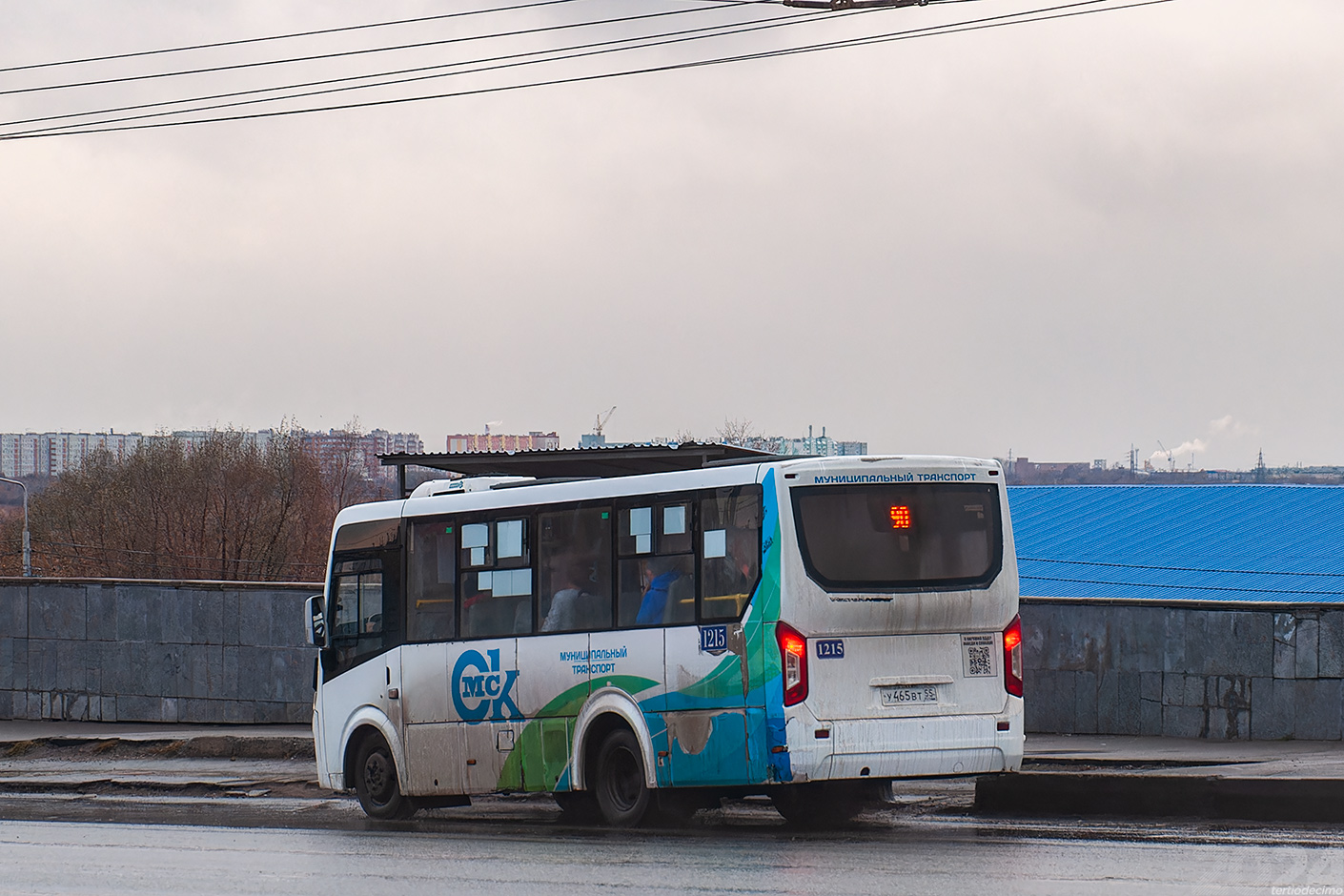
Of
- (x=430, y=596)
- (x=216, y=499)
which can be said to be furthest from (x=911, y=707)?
(x=216, y=499)

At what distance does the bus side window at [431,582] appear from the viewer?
1357cm

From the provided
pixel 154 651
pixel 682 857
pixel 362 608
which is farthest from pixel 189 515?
pixel 682 857

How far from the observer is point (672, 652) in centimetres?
1149

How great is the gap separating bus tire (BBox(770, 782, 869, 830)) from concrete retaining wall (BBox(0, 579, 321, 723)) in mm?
10222

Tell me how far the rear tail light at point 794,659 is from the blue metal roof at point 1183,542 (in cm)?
1907

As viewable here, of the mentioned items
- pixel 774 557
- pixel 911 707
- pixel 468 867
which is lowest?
pixel 468 867

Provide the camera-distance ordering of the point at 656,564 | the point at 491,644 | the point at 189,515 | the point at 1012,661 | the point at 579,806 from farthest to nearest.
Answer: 1. the point at 189,515
2. the point at 579,806
3. the point at 491,644
4. the point at 656,564
5. the point at 1012,661

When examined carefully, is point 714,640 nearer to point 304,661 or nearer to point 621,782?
point 621,782

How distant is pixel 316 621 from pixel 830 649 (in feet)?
20.5

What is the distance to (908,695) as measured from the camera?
11.0m

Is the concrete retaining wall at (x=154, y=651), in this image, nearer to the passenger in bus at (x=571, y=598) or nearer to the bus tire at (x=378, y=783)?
the bus tire at (x=378, y=783)

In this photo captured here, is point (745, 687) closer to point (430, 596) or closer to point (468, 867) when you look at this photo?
point (468, 867)

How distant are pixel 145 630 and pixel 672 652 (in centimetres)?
1372

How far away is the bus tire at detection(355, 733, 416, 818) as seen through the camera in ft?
46.1
